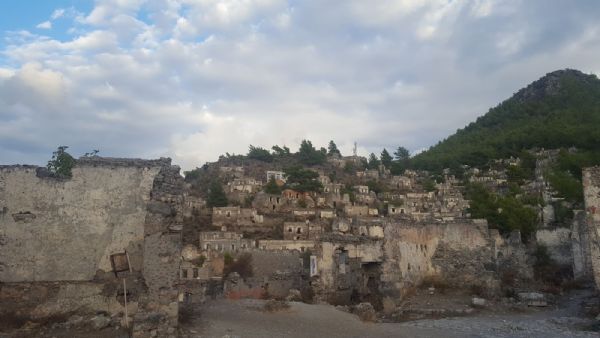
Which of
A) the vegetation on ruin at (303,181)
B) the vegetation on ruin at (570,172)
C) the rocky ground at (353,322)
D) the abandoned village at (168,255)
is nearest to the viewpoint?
the rocky ground at (353,322)

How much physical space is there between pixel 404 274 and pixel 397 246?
1191 millimetres

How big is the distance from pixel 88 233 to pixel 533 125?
283 ft

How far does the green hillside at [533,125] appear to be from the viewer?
72625 millimetres

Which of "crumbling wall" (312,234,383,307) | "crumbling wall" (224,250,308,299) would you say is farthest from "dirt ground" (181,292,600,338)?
"crumbling wall" (224,250,308,299)

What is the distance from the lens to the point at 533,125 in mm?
84938

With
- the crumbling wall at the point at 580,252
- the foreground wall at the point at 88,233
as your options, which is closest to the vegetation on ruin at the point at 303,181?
the crumbling wall at the point at 580,252

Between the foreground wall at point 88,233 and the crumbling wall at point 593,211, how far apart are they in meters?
14.1

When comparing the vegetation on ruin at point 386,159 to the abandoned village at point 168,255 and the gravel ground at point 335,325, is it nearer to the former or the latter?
the abandoned village at point 168,255

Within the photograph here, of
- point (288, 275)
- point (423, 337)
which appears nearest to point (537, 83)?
point (288, 275)

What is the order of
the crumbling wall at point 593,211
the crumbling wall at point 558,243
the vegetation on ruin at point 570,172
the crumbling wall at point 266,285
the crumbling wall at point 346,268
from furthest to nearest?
the vegetation on ruin at point 570,172 → the crumbling wall at point 558,243 → the crumbling wall at point 266,285 → the crumbling wall at point 346,268 → the crumbling wall at point 593,211

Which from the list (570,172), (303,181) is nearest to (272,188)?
(303,181)

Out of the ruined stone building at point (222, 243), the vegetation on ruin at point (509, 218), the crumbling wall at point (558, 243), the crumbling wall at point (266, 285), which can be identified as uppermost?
the vegetation on ruin at point (509, 218)

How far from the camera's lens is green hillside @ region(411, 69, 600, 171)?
7262 cm

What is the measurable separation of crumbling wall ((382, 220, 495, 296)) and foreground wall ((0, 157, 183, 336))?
10532 millimetres
